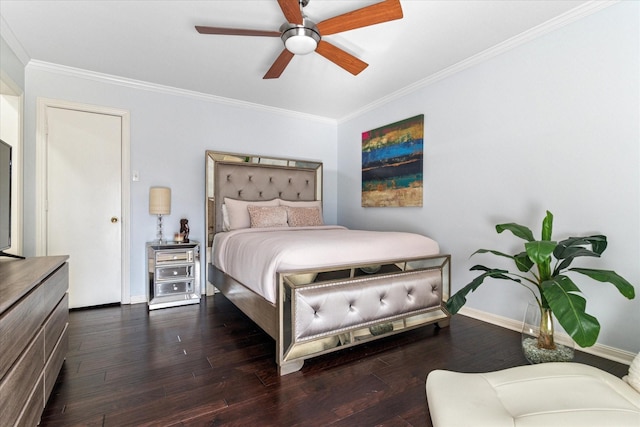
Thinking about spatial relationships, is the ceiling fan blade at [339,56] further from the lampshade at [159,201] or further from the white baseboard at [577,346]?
the white baseboard at [577,346]

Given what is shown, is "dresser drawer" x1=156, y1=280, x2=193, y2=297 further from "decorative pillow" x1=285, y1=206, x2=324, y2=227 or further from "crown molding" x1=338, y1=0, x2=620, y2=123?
"crown molding" x1=338, y1=0, x2=620, y2=123

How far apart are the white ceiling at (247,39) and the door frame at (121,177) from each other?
394 mm

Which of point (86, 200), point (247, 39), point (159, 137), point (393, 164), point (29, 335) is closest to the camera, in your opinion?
point (29, 335)

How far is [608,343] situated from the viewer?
212cm

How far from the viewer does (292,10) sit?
190 centimetres

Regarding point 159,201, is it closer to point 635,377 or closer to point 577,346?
point 635,377

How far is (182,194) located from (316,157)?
6.57 feet

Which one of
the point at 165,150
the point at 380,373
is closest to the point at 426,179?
the point at 380,373

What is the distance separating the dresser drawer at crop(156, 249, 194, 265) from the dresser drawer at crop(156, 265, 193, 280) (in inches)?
2.8

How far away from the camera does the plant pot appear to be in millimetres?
1970

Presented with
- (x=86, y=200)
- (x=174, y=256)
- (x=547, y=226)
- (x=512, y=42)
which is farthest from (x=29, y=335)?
(x=512, y=42)

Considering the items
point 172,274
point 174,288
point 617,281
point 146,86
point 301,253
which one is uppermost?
point 146,86

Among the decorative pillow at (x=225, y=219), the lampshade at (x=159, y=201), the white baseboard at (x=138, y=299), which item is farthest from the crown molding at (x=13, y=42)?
the white baseboard at (x=138, y=299)

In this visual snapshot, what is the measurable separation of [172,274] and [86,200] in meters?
1.17
